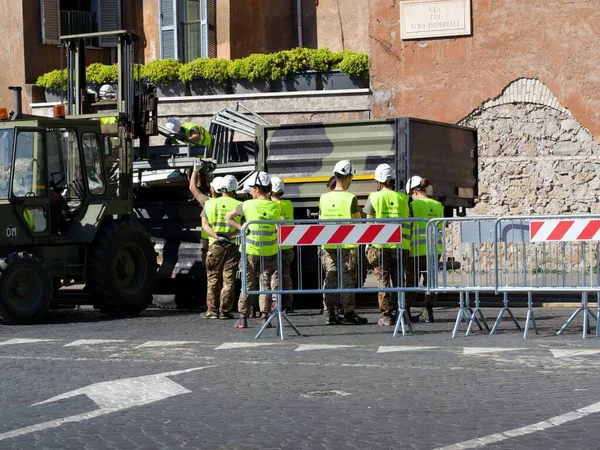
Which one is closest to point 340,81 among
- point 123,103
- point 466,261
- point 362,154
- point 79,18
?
point 79,18

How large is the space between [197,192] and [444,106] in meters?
8.88

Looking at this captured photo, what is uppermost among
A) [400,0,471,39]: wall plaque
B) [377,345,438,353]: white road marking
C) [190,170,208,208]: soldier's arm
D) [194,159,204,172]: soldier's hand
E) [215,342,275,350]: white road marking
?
[400,0,471,39]: wall plaque

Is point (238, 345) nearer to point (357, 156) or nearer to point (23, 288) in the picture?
point (23, 288)

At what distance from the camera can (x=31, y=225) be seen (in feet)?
51.6

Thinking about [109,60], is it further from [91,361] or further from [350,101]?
[91,361]

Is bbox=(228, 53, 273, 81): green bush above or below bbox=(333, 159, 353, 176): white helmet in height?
above

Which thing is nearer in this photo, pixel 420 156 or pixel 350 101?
pixel 420 156

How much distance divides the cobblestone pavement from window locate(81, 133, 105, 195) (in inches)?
99.1

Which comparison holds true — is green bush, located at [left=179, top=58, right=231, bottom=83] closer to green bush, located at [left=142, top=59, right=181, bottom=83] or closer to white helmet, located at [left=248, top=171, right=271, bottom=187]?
green bush, located at [left=142, top=59, right=181, bottom=83]

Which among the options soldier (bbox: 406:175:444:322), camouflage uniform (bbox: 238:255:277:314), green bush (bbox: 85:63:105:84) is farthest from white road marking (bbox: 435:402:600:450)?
green bush (bbox: 85:63:105:84)

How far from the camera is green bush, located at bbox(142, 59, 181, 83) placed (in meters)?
26.7

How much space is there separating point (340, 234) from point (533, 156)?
10834mm

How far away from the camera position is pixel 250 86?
2616 centimetres

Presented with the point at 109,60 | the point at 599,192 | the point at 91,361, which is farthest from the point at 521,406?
the point at 109,60
